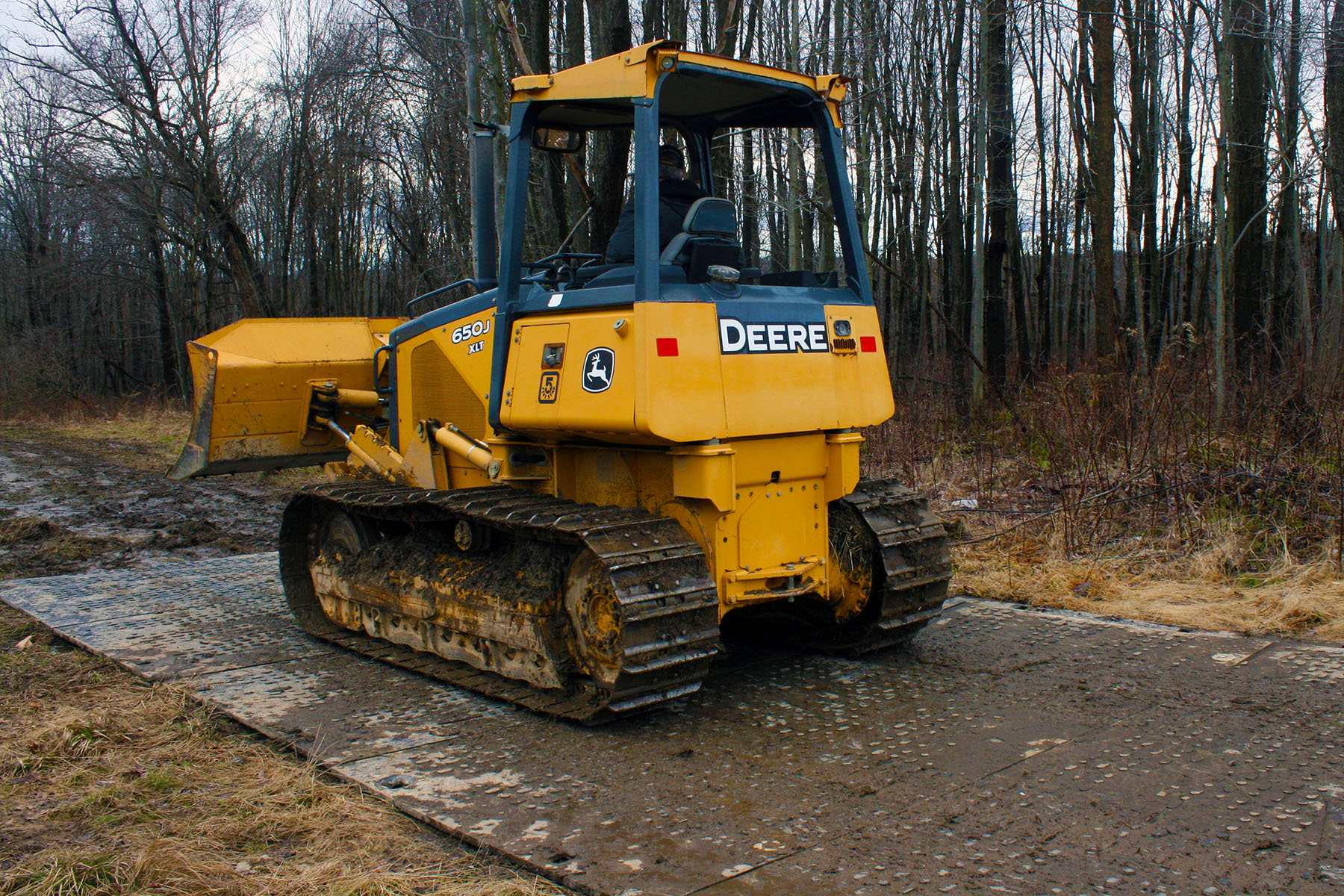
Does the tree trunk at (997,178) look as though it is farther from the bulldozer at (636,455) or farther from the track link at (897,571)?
the bulldozer at (636,455)

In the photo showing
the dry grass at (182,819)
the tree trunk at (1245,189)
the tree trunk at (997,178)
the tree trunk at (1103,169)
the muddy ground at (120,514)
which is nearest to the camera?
the dry grass at (182,819)

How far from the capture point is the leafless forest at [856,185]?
36.8 ft

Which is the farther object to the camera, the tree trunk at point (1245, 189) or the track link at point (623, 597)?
the tree trunk at point (1245, 189)

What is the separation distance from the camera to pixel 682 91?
5.26 meters

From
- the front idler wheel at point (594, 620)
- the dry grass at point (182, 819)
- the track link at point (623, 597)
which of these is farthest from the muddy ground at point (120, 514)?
the front idler wheel at point (594, 620)

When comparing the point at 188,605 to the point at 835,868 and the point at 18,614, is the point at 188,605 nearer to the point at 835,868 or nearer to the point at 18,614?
the point at 18,614

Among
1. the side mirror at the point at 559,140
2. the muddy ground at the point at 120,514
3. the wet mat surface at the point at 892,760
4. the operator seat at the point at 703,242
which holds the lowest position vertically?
the wet mat surface at the point at 892,760

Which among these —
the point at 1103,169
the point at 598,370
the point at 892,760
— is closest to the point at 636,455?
the point at 598,370

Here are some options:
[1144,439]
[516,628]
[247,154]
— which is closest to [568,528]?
[516,628]

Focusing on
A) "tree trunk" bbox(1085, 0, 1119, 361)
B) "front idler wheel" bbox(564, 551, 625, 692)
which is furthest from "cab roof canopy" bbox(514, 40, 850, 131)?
"tree trunk" bbox(1085, 0, 1119, 361)

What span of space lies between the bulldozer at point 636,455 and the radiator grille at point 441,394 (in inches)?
0.6

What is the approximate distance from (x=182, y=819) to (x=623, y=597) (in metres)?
1.71

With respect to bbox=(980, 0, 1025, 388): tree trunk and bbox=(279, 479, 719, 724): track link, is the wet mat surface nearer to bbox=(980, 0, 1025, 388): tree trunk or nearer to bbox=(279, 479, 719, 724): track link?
bbox=(279, 479, 719, 724): track link

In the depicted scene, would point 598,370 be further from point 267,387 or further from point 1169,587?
point 1169,587
